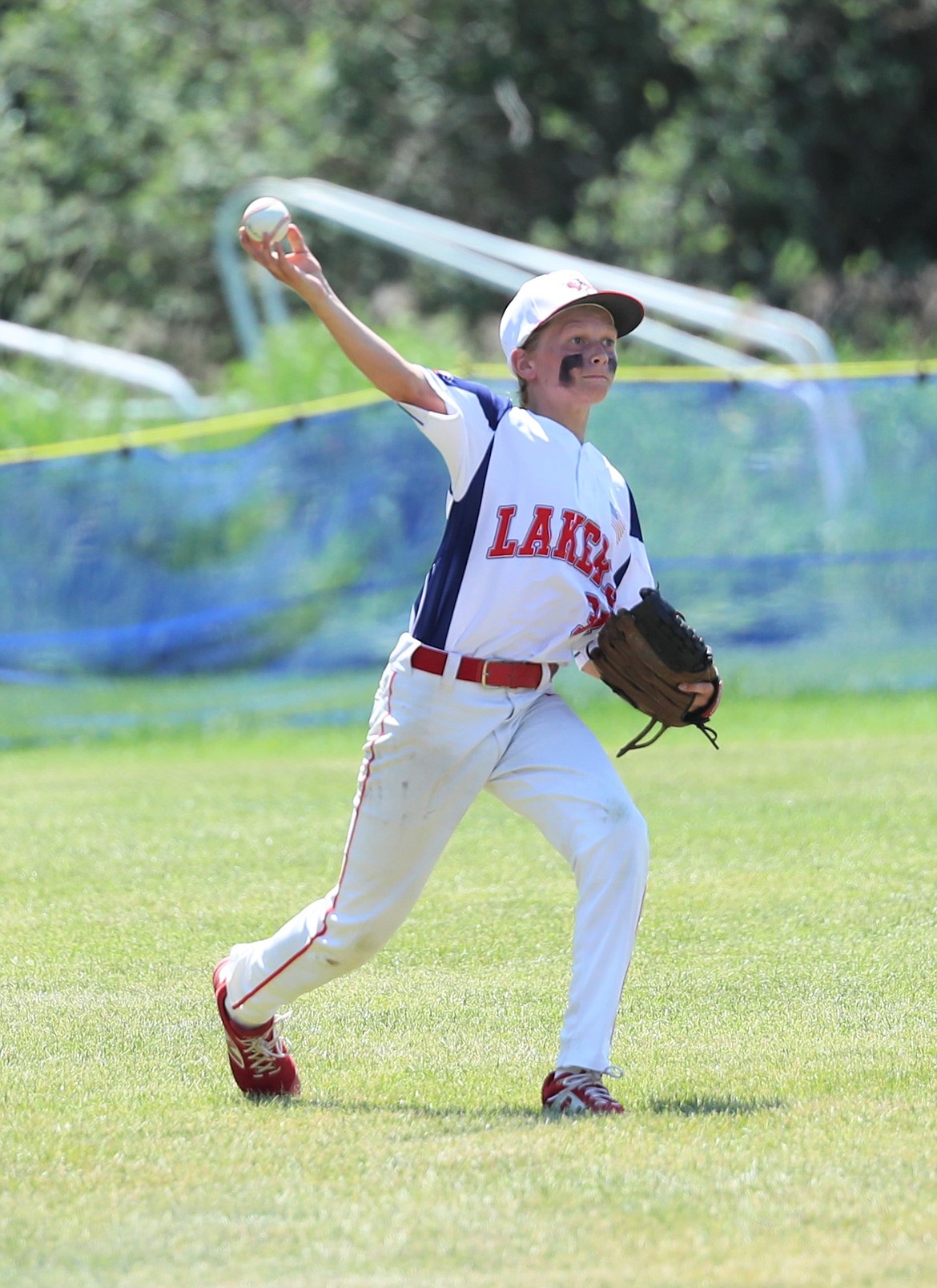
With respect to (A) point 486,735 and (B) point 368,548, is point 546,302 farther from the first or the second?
(B) point 368,548

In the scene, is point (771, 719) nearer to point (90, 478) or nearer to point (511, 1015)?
point (90, 478)

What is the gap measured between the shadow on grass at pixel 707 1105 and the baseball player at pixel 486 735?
0.57 ft

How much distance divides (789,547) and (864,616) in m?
0.70

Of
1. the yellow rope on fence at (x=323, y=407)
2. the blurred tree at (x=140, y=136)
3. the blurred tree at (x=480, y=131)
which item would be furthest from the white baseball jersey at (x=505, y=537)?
the blurred tree at (x=140, y=136)

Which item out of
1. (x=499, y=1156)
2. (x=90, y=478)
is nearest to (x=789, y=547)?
(x=90, y=478)

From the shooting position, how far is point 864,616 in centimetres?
1246

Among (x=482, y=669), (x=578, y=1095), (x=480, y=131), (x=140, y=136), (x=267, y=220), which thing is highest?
(x=480, y=131)

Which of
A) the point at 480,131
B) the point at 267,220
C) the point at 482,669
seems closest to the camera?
the point at 267,220

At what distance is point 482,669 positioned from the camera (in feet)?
14.3

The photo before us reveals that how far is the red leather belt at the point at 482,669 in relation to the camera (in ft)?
14.3

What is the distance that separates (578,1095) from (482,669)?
1.01m

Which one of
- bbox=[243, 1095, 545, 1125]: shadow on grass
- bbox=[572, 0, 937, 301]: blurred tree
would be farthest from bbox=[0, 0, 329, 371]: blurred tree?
bbox=[243, 1095, 545, 1125]: shadow on grass

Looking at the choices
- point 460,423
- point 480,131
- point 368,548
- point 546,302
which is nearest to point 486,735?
point 460,423

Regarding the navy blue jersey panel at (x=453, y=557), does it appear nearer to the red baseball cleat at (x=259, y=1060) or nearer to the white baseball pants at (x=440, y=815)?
the white baseball pants at (x=440, y=815)
